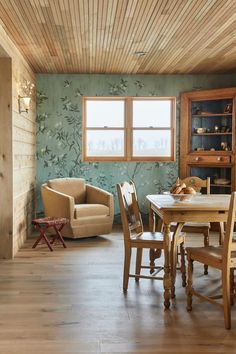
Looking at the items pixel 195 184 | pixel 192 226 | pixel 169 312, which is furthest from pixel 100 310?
pixel 195 184

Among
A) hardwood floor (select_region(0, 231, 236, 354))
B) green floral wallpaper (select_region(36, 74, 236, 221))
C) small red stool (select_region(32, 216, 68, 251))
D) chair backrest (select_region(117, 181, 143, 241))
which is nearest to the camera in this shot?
hardwood floor (select_region(0, 231, 236, 354))

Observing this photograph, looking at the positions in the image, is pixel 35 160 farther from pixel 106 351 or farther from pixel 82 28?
pixel 106 351

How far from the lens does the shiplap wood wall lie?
194 inches

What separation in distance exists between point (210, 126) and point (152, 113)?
990 millimetres

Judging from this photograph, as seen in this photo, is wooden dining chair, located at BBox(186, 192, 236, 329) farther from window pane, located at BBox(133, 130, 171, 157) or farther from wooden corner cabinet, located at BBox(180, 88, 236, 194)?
window pane, located at BBox(133, 130, 171, 157)

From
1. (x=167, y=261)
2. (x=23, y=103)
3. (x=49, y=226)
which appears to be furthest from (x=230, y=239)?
(x=23, y=103)

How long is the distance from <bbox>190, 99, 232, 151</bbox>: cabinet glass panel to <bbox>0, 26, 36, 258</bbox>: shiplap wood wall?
2.69 m

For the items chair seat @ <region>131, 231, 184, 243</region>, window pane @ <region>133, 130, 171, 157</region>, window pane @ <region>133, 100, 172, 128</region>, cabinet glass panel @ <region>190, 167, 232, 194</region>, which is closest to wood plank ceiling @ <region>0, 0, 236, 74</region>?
window pane @ <region>133, 100, 172, 128</region>

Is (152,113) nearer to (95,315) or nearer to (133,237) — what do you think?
(133,237)

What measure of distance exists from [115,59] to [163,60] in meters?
0.68

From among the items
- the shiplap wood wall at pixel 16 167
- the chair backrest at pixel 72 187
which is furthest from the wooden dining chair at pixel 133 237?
the chair backrest at pixel 72 187

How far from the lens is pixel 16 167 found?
527 centimetres

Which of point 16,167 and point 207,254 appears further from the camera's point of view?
point 16,167

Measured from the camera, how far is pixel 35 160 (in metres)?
7.07
